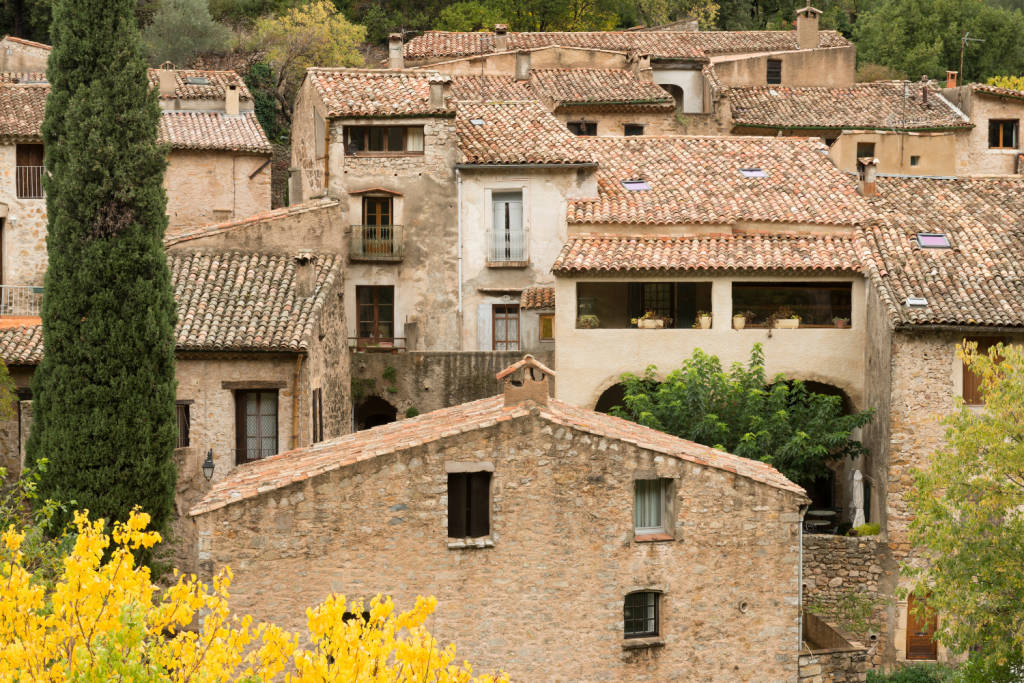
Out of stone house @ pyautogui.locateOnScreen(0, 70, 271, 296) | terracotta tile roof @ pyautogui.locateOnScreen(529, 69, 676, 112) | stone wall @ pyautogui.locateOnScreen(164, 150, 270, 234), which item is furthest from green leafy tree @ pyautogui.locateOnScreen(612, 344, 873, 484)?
terracotta tile roof @ pyautogui.locateOnScreen(529, 69, 676, 112)

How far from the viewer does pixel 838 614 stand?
26500mm

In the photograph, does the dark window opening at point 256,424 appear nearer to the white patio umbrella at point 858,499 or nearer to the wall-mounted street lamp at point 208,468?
the wall-mounted street lamp at point 208,468

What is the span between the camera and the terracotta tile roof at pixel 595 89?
1703 inches

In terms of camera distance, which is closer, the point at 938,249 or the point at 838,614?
the point at 838,614

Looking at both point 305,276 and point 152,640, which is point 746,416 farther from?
point 152,640

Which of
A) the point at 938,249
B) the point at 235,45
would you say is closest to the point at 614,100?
the point at 938,249

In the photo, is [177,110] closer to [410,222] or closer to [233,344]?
[410,222]

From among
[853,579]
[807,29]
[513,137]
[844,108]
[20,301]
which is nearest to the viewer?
[853,579]

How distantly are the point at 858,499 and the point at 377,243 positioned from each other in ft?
46.0

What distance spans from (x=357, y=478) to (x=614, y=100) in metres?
28.4

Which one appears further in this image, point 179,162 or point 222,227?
point 179,162

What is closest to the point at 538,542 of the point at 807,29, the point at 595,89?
the point at 595,89

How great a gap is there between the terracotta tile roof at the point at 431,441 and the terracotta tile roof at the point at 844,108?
2625cm

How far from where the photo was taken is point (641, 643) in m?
18.5
